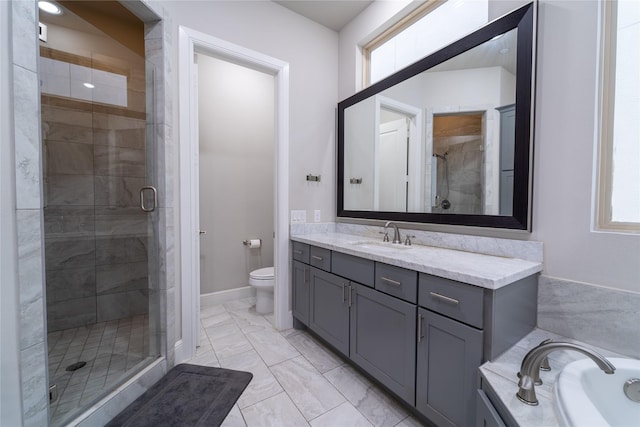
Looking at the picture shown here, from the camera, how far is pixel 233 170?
3037 millimetres

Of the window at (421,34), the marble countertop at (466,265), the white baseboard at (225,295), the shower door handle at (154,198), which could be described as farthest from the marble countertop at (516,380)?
the white baseboard at (225,295)

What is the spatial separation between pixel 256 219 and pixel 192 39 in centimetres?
192

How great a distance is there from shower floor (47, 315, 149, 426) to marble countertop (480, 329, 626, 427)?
1.89 m

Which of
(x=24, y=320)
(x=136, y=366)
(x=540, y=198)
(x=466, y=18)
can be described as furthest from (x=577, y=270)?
(x=136, y=366)

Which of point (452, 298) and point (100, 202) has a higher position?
point (100, 202)

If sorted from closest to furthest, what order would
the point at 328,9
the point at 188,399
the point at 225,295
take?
the point at 188,399 → the point at 328,9 → the point at 225,295

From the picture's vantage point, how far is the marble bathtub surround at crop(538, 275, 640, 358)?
3.42ft

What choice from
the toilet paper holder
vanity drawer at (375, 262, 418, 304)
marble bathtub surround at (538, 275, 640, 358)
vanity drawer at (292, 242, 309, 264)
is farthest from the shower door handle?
marble bathtub surround at (538, 275, 640, 358)

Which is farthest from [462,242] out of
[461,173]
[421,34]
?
[421,34]

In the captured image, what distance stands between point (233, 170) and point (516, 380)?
9.74 feet

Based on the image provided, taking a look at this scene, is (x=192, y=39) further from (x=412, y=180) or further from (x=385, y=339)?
(x=385, y=339)

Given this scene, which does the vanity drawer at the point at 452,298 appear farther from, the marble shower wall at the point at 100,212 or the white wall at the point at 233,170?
the white wall at the point at 233,170

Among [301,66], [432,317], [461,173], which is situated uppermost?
[301,66]

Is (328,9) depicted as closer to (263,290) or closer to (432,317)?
(432,317)
